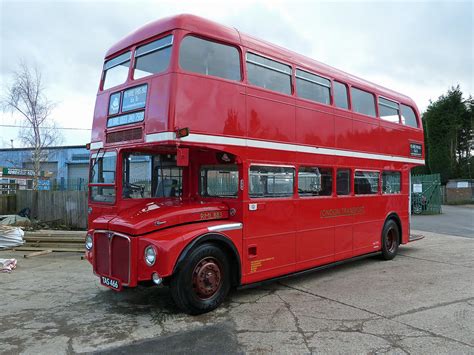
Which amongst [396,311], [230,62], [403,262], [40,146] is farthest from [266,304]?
[40,146]

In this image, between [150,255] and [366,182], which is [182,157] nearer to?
→ [150,255]

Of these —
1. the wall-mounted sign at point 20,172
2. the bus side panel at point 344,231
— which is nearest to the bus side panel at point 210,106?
the bus side panel at point 344,231

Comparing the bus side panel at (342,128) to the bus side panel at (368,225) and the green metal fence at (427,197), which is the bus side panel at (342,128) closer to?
the bus side panel at (368,225)

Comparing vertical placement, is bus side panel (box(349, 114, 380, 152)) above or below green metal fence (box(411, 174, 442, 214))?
above

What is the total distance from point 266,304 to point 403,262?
485 centimetres

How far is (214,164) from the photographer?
6469mm

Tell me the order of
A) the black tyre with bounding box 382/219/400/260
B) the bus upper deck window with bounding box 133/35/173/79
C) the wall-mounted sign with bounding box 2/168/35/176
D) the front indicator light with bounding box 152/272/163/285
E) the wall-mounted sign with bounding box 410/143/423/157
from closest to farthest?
the front indicator light with bounding box 152/272/163/285 → the bus upper deck window with bounding box 133/35/173/79 → the black tyre with bounding box 382/219/400/260 → the wall-mounted sign with bounding box 410/143/423/157 → the wall-mounted sign with bounding box 2/168/35/176

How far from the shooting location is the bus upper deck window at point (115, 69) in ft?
20.4

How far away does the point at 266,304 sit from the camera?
5.87 meters

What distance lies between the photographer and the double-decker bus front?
5090mm

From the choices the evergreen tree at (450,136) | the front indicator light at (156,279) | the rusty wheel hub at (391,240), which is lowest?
the rusty wheel hub at (391,240)

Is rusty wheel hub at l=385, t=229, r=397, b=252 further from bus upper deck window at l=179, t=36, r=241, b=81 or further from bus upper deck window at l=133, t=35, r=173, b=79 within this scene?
bus upper deck window at l=133, t=35, r=173, b=79

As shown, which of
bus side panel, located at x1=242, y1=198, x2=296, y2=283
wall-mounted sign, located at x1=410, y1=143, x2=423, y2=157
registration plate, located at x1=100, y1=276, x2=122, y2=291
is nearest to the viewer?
registration plate, located at x1=100, y1=276, x2=122, y2=291

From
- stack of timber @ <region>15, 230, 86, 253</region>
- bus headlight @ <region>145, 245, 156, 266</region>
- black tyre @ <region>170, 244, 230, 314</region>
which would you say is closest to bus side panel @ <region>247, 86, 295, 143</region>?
black tyre @ <region>170, 244, 230, 314</region>
